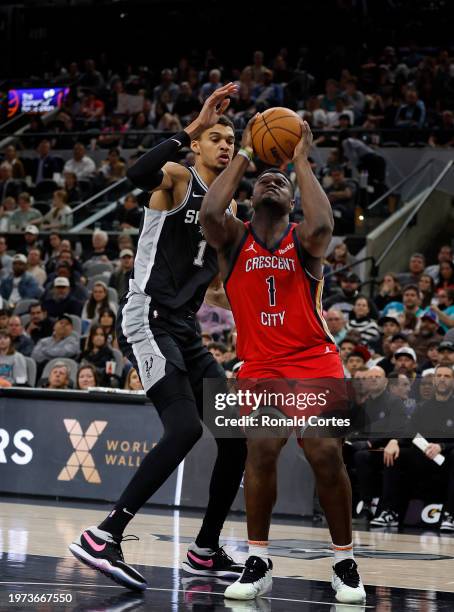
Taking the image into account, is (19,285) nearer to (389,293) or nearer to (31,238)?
(31,238)

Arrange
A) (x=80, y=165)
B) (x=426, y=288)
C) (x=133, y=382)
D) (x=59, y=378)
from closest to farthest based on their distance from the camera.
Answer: (x=133, y=382), (x=59, y=378), (x=426, y=288), (x=80, y=165)

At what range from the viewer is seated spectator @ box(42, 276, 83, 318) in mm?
15773

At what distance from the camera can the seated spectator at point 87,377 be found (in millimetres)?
12094

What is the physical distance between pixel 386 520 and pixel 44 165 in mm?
12891

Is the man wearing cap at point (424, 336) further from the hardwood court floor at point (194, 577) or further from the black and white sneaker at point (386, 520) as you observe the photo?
the hardwood court floor at point (194, 577)

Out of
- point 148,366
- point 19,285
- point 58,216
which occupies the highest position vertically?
point 58,216

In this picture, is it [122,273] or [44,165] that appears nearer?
[122,273]

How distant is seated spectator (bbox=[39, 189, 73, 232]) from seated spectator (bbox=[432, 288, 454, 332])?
745 cm

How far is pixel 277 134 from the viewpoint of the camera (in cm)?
565

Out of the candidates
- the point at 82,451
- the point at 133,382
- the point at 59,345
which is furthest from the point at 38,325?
the point at 82,451

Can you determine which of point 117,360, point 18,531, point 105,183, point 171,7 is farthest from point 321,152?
point 18,531

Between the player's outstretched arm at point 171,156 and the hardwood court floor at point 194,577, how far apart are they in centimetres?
208

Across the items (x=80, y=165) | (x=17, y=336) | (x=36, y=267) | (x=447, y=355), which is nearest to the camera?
(x=447, y=355)

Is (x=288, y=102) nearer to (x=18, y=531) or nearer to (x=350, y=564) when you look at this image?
(x=18, y=531)
